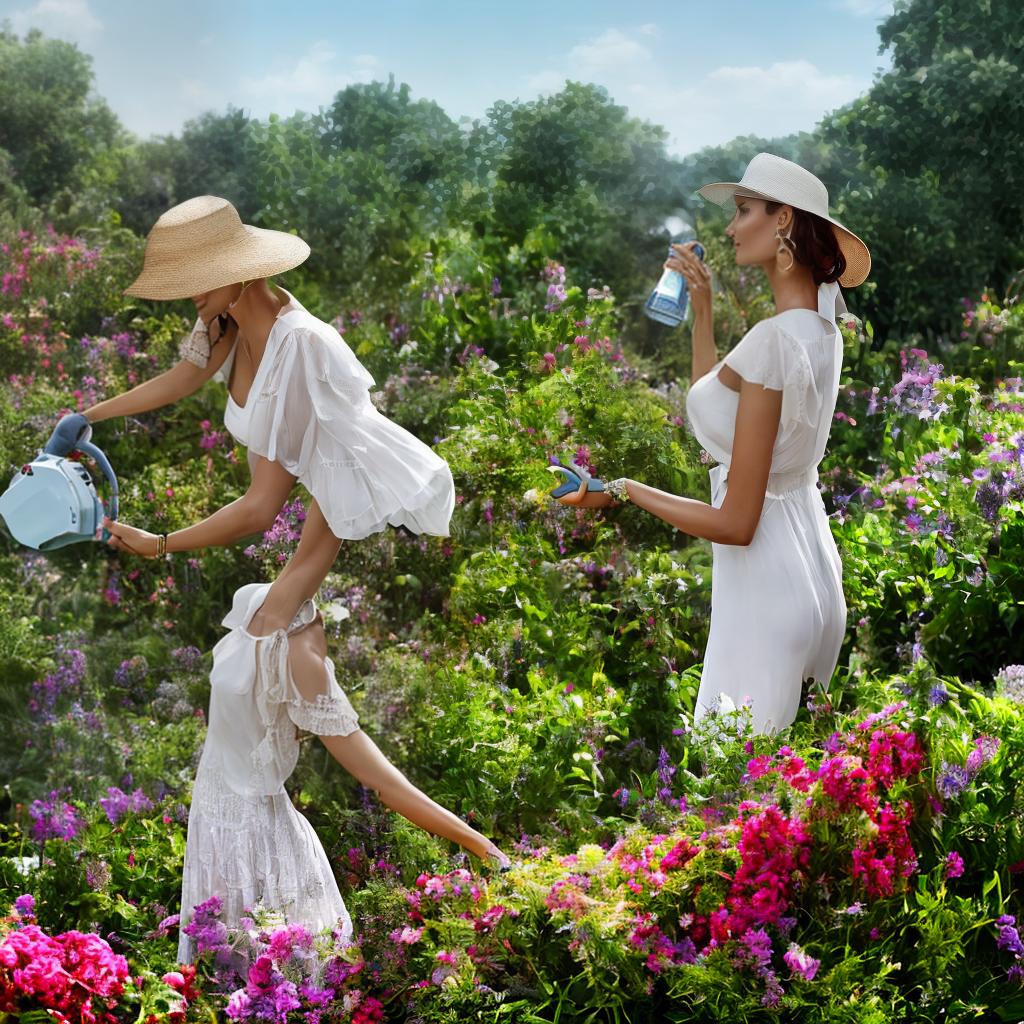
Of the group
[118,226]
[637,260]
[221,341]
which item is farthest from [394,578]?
[118,226]

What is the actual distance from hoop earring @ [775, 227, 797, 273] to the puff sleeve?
95cm

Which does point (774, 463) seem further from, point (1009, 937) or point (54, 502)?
point (54, 502)

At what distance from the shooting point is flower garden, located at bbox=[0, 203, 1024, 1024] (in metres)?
2.36

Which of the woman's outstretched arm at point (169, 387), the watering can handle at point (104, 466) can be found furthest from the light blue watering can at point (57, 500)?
the woman's outstretched arm at point (169, 387)

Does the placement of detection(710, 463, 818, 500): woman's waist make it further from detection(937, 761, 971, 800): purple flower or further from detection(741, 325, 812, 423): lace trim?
detection(937, 761, 971, 800): purple flower

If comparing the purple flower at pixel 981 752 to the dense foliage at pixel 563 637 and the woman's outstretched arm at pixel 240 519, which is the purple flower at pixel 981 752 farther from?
the woman's outstretched arm at pixel 240 519

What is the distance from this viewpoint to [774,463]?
108 inches

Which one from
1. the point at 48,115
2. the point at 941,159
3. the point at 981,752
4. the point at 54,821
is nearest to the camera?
the point at 981,752

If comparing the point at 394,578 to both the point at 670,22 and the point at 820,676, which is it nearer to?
the point at 820,676

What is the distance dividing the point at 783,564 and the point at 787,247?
0.70m

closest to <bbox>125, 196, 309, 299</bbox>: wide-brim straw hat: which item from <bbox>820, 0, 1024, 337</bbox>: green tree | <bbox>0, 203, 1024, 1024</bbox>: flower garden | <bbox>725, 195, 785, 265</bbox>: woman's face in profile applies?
<bbox>725, 195, 785, 265</bbox>: woman's face in profile

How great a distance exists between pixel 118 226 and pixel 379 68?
273 centimetres

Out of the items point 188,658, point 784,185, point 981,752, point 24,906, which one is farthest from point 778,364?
point 188,658

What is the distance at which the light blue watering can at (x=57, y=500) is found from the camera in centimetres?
284
